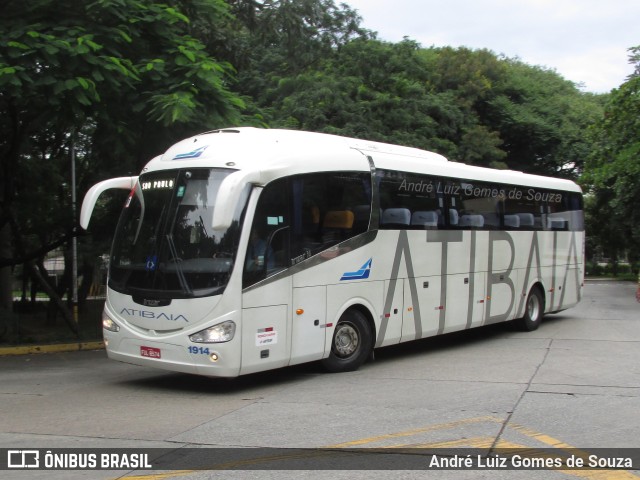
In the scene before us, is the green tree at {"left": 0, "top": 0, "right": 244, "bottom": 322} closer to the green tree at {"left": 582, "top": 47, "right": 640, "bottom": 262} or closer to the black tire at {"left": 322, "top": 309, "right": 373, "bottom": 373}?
the black tire at {"left": 322, "top": 309, "right": 373, "bottom": 373}

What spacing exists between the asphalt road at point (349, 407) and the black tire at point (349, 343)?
21cm

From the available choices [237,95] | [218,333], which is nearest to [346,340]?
[218,333]

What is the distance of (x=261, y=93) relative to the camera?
26.4 meters

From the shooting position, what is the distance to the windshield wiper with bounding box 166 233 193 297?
8484 mm

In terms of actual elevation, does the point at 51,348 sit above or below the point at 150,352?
below

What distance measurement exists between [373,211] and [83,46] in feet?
16.7

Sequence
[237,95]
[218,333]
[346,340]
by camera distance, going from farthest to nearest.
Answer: [237,95]
[346,340]
[218,333]

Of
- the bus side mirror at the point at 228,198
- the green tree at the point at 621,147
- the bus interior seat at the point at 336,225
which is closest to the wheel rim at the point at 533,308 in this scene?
the bus interior seat at the point at 336,225

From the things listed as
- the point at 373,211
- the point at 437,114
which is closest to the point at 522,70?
the point at 437,114

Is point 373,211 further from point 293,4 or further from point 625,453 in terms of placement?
point 293,4

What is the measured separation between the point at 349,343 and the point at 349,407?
2509 millimetres

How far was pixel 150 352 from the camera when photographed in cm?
878

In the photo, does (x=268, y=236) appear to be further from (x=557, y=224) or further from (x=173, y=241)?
(x=557, y=224)

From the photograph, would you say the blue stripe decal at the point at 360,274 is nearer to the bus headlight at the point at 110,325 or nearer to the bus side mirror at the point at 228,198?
the bus side mirror at the point at 228,198
